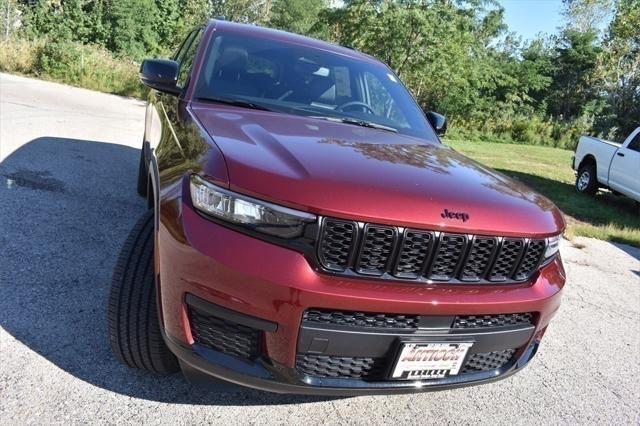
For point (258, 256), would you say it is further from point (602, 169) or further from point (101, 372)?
point (602, 169)

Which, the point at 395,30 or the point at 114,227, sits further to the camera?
the point at 395,30

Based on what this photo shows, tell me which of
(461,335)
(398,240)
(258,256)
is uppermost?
(398,240)

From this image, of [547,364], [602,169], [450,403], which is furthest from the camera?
[602,169]

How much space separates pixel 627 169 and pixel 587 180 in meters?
1.31

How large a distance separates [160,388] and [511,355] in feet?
5.34

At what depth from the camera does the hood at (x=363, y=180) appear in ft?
6.20

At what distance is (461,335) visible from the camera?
206 cm

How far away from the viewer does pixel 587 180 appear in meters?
11.1

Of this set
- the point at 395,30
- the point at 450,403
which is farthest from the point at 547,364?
the point at 395,30

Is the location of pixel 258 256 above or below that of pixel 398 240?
below

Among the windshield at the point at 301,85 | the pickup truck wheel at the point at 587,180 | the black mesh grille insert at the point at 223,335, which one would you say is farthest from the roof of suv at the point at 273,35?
the pickup truck wheel at the point at 587,180

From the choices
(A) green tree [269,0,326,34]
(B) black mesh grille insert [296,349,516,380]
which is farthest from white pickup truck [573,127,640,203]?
(A) green tree [269,0,326,34]

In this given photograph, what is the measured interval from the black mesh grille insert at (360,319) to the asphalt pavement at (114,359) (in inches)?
21.0

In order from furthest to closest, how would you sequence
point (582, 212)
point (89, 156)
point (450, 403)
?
point (582, 212) < point (89, 156) < point (450, 403)
